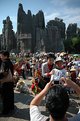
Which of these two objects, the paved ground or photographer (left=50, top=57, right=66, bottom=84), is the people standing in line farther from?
photographer (left=50, top=57, right=66, bottom=84)

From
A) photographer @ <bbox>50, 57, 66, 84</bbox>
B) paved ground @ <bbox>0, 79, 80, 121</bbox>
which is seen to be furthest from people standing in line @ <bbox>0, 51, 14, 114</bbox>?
photographer @ <bbox>50, 57, 66, 84</bbox>

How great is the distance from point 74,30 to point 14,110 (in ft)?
383

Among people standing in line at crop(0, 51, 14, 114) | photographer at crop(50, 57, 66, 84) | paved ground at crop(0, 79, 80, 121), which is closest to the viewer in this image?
paved ground at crop(0, 79, 80, 121)

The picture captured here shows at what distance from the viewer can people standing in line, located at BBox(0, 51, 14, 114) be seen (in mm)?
8273

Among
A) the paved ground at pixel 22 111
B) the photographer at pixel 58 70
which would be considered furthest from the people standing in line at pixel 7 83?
the photographer at pixel 58 70

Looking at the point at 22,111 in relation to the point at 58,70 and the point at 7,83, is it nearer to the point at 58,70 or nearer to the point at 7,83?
the point at 7,83

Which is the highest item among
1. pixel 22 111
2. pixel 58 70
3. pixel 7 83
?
pixel 58 70

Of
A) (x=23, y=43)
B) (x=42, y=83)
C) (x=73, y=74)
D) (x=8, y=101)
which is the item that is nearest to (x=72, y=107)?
(x=42, y=83)

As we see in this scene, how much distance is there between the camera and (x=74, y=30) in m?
124

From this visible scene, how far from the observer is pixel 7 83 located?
8.48m

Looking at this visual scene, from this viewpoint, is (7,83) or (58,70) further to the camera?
(58,70)

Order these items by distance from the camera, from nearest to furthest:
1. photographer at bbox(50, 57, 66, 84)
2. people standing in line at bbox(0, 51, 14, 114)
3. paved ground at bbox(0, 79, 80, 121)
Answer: paved ground at bbox(0, 79, 80, 121) → people standing in line at bbox(0, 51, 14, 114) → photographer at bbox(50, 57, 66, 84)

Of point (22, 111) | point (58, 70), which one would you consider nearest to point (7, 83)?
point (22, 111)

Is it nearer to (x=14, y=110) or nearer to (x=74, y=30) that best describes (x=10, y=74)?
(x=14, y=110)
